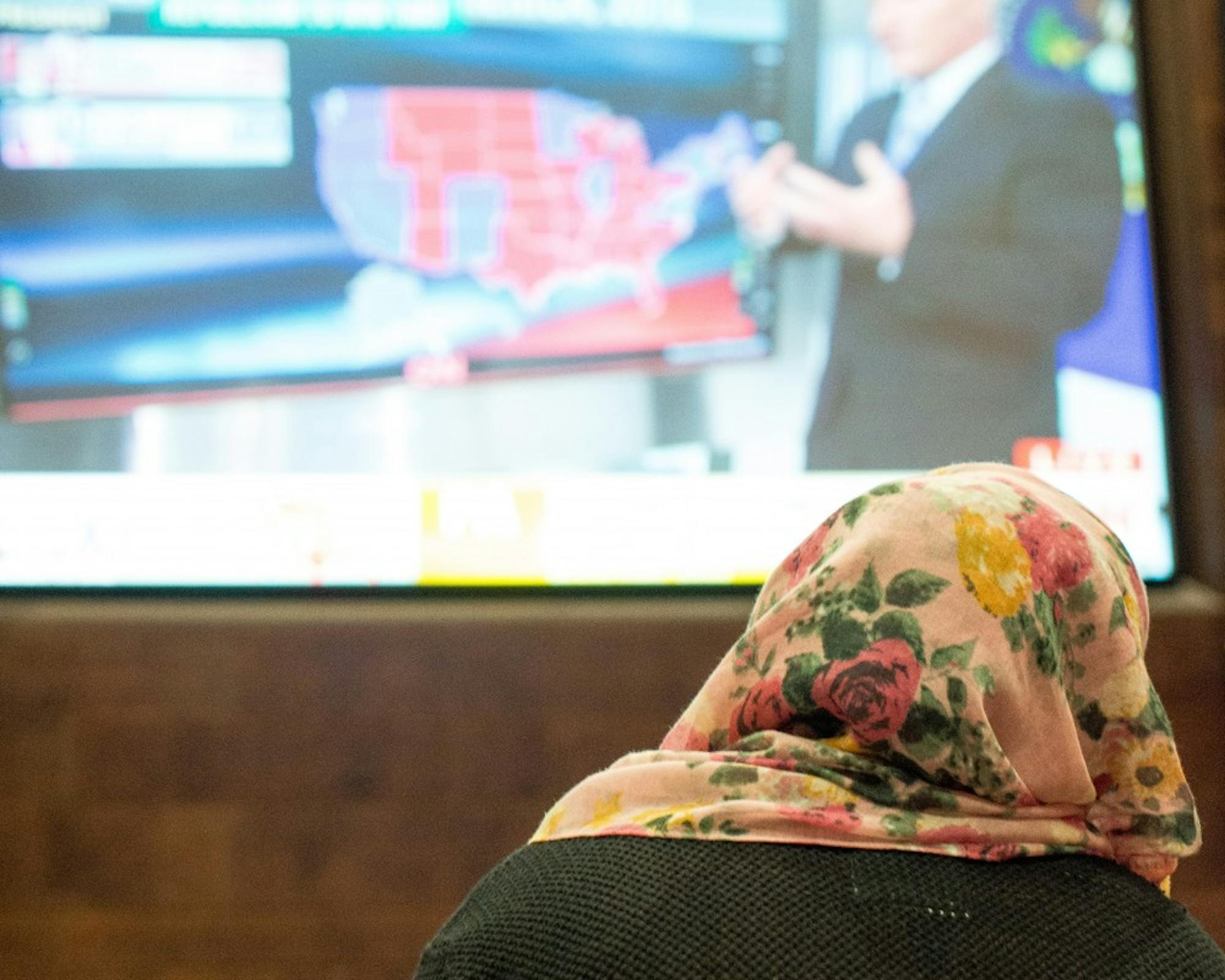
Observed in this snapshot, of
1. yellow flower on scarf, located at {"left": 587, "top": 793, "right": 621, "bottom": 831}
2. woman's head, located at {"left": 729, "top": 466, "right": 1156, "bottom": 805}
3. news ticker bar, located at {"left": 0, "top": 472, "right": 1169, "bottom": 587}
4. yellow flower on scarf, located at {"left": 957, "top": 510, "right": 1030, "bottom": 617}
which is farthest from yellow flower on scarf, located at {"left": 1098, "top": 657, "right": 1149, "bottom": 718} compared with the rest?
news ticker bar, located at {"left": 0, "top": 472, "right": 1169, "bottom": 587}

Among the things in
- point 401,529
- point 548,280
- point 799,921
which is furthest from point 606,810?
point 548,280

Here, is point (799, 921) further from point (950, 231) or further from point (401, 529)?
point (950, 231)

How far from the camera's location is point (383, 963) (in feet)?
6.65

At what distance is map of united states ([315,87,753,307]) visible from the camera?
2117 mm

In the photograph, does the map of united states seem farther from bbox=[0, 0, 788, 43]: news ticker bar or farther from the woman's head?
the woman's head

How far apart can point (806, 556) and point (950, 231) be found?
1519 mm

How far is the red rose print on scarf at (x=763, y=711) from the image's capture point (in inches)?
29.0

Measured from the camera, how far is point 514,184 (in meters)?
2.14

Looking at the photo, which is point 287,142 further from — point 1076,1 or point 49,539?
point 1076,1

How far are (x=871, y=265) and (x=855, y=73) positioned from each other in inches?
13.4

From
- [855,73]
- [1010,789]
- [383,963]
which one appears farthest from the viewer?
[855,73]

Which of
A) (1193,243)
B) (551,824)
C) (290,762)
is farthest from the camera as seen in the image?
(1193,243)

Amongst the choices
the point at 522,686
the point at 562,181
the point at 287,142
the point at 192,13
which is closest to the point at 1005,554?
the point at 522,686

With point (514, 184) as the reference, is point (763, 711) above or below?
below
